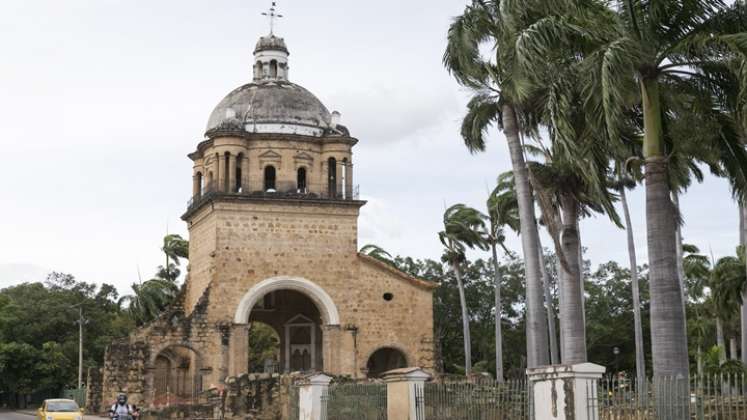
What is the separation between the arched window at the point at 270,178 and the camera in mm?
38969

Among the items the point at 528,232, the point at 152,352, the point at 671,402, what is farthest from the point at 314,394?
the point at 152,352

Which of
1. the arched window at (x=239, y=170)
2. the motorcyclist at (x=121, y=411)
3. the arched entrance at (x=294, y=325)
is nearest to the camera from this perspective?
the motorcyclist at (x=121, y=411)

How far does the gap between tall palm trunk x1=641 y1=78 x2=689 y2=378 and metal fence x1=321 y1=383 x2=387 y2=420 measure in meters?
6.16

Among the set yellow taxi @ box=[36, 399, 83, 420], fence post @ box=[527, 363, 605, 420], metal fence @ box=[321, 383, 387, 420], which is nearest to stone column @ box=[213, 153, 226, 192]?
yellow taxi @ box=[36, 399, 83, 420]

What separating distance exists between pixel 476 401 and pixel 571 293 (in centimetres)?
684

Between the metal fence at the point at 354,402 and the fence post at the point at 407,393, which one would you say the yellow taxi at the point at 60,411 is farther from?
the fence post at the point at 407,393

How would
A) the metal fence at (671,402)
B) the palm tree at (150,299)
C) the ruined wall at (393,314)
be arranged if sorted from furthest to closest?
1. the palm tree at (150,299)
2. the ruined wall at (393,314)
3. the metal fence at (671,402)

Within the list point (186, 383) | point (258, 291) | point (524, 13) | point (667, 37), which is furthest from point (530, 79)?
point (186, 383)

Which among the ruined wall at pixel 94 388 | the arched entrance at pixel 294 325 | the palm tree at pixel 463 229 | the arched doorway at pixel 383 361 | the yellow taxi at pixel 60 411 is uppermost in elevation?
the palm tree at pixel 463 229

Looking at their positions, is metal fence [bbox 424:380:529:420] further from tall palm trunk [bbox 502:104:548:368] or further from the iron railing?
the iron railing

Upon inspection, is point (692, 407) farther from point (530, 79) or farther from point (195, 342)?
point (195, 342)

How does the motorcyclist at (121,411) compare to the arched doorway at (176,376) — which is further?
the arched doorway at (176,376)

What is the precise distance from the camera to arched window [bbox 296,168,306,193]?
39.3 m

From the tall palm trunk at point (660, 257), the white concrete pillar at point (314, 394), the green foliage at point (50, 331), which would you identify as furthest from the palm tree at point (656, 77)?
the green foliage at point (50, 331)
